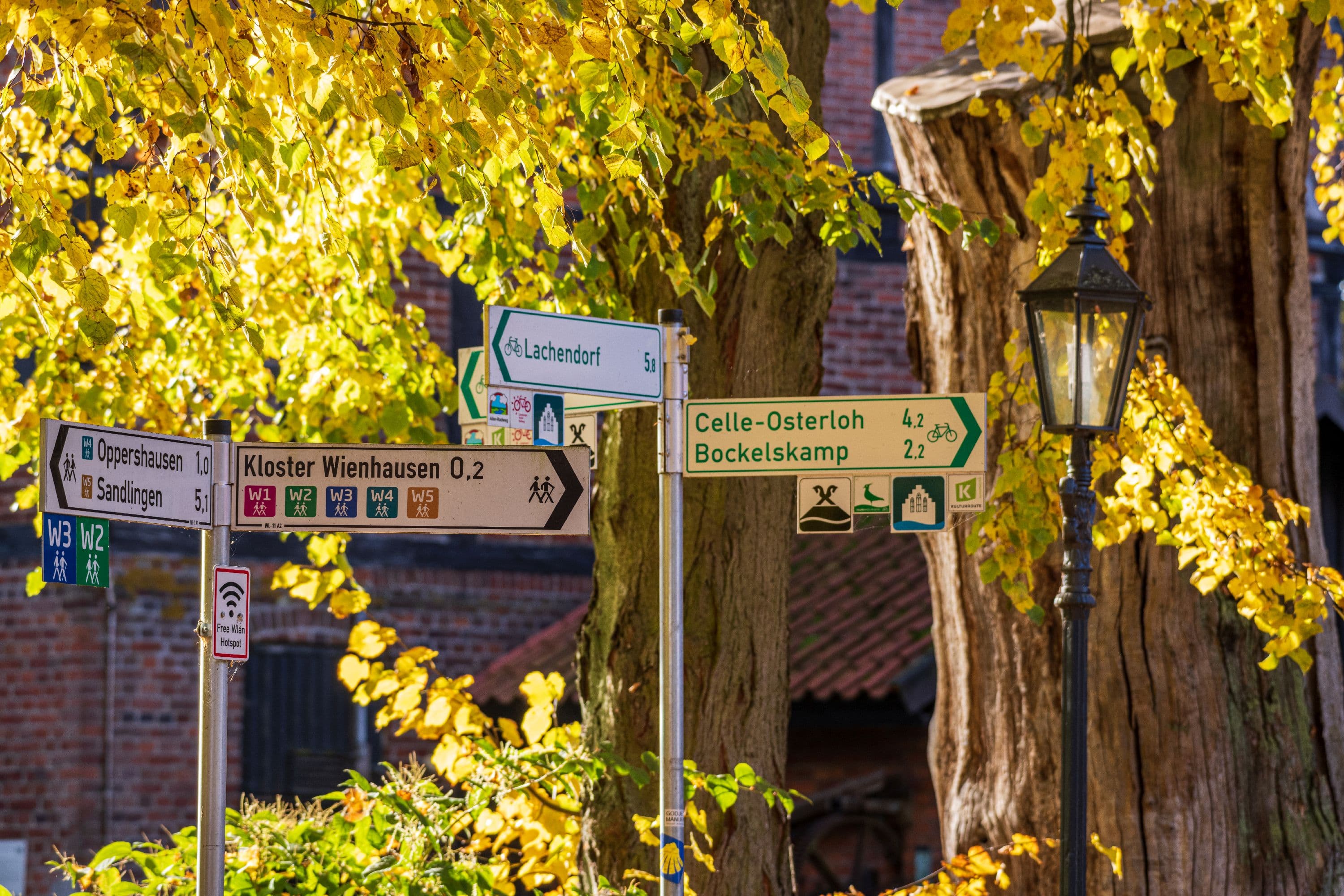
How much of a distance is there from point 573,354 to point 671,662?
731mm

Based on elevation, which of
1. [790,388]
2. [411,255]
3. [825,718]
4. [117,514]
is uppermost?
[411,255]

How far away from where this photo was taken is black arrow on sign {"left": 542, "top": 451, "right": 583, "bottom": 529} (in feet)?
13.7

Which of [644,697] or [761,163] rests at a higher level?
[761,163]

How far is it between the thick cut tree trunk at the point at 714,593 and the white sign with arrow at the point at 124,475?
1.83 metres

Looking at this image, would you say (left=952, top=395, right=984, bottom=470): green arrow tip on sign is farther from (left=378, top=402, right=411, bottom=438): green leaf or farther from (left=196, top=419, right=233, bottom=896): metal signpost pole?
(left=378, top=402, right=411, bottom=438): green leaf

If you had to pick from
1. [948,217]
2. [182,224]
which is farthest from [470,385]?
[948,217]

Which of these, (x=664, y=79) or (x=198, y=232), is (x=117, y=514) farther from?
(x=664, y=79)

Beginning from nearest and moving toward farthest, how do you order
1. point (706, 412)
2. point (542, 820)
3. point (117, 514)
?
1. point (117, 514)
2. point (706, 412)
3. point (542, 820)

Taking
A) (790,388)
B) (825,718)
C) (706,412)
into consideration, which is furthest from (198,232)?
(825,718)

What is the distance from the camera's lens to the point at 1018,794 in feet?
21.6

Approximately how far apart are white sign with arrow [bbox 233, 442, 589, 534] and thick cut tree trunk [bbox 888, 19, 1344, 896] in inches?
111

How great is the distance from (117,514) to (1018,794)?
3.87 meters

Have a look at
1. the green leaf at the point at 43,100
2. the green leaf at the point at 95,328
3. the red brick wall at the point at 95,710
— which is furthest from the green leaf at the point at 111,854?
the red brick wall at the point at 95,710

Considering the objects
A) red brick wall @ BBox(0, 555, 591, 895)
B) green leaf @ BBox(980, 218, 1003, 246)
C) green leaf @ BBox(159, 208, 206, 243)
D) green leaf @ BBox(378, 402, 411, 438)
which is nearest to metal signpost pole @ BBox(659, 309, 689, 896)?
green leaf @ BBox(159, 208, 206, 243)
